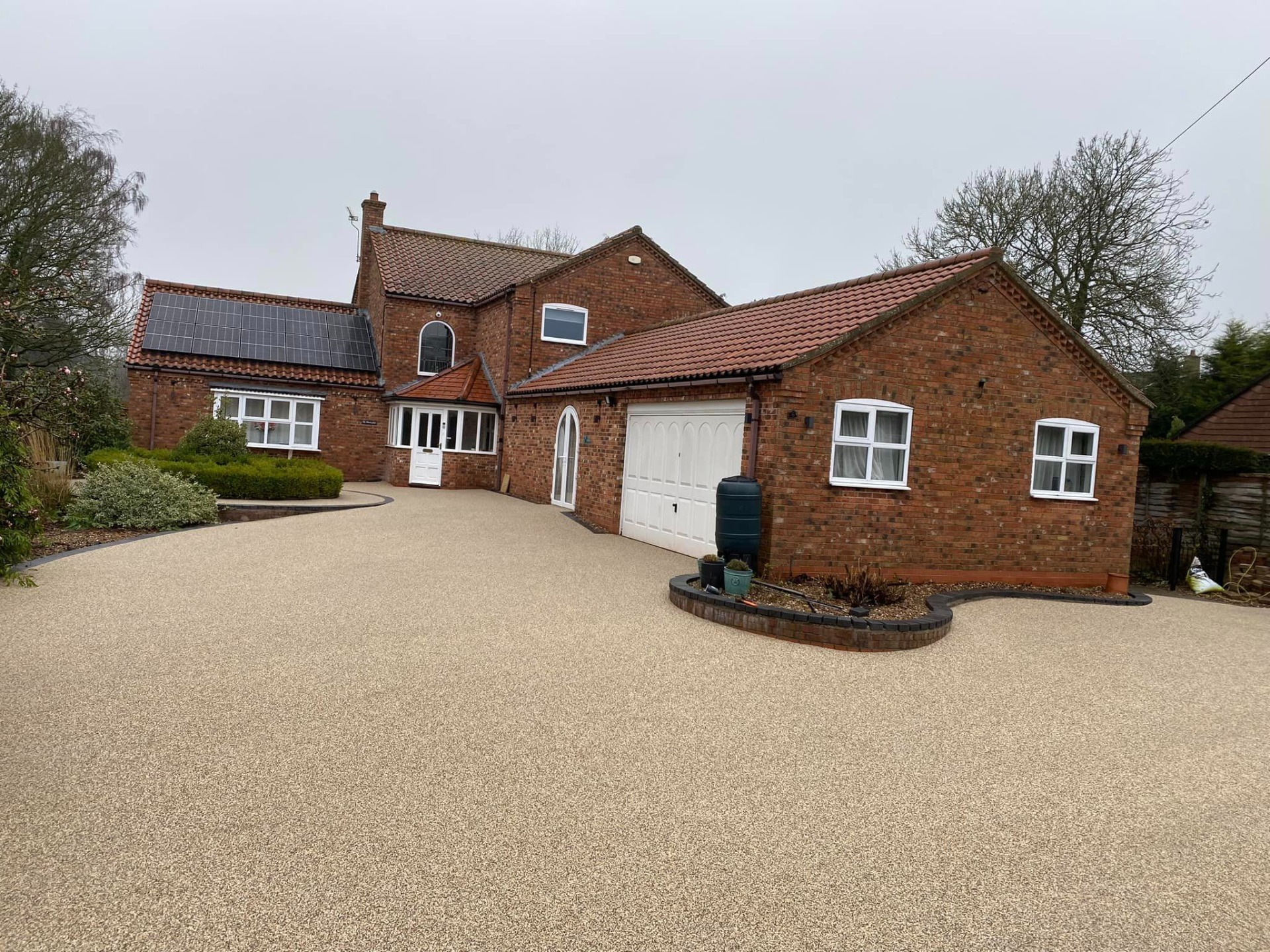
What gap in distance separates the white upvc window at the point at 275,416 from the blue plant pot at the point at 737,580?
19437 mm

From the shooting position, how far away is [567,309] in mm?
24016

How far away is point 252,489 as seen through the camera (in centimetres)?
1844

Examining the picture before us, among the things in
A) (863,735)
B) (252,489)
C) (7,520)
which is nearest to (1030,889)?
(863,735)

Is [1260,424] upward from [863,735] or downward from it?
upward

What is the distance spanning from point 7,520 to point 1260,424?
2237cm

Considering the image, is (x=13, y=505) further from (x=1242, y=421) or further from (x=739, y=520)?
(x=1242, y=421)

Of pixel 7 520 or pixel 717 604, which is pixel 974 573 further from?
pixel 7 520

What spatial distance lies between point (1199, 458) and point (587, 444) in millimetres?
11335

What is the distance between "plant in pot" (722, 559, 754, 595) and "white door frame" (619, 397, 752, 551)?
7.99 ft

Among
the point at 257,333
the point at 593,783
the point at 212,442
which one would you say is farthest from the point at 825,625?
the point at 257,333

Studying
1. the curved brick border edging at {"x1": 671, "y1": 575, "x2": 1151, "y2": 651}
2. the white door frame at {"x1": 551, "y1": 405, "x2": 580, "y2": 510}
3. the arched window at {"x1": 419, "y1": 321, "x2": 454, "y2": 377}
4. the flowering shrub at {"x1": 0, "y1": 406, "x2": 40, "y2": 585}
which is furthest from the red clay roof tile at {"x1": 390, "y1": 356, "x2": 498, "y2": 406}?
the curved brick border edging at {"x1": 671, "y1": 575, "x2": 1151, "y2": 651}

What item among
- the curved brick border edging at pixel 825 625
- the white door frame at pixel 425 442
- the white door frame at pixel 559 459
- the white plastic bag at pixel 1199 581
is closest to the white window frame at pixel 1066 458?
the white plastic bag at pixel 1199 581

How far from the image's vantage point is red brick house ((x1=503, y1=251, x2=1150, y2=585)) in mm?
11539

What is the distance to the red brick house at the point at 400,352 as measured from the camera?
24.2 meters
